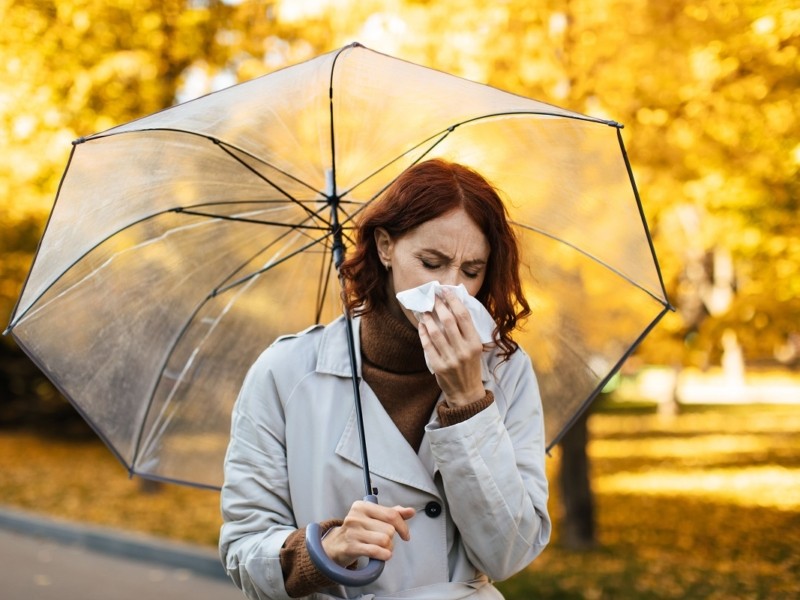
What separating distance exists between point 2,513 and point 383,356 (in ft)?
32.9

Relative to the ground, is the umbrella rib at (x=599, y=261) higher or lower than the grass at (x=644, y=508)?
higher

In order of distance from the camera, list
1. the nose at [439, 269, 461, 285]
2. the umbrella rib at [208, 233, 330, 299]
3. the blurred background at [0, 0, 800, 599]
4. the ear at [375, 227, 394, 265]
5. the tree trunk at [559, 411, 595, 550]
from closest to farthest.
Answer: the nose at [439, 269, 461, 285] < the ear at [375, 227, 394, 265] < the umbrella rib at [208, 233, 330, 299] < the blurred background at [0, 0, 800, 599] < the tree trunk at [559, 411, 595, 550]

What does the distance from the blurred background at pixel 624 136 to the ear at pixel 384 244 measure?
4.14 m

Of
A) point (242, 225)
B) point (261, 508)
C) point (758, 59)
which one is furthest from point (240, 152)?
point (758, 59)

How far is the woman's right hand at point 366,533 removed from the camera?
2.02 m

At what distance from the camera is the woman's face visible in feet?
7.43

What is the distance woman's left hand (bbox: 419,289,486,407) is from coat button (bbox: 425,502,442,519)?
0.31m

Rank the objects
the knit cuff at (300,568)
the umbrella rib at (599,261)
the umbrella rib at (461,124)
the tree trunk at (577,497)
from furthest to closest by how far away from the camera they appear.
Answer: the tree trunk at (577,497), the umbrella rib at (599,261), the umbrella rib at (461,124), the knit cuff at (300,568)

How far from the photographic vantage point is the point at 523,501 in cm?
220

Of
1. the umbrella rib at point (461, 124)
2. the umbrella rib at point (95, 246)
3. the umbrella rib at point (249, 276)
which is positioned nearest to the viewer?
the umbrella rib at point (461, 124)

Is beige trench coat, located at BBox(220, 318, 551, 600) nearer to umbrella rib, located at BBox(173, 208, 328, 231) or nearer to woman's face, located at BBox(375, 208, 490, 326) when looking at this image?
woman's face, located at BBox(375, 208, 490, 326)

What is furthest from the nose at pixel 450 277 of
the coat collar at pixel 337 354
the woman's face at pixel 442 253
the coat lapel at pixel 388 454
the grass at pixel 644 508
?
the grass at pixel 644 508

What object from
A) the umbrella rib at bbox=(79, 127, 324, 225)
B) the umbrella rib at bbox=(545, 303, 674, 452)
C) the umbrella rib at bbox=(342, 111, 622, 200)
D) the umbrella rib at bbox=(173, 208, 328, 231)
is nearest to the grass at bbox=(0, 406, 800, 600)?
the umbrella rib at bbox=(545, 303, 674, 452)

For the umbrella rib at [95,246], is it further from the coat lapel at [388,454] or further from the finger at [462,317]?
the finger at [462,317]
